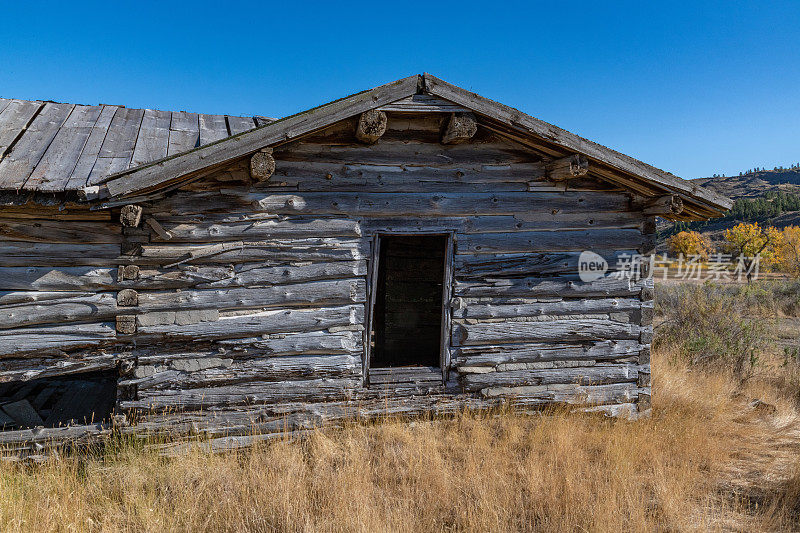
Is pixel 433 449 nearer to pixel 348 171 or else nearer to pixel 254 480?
pixel 254 480

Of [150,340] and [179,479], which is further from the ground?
[150,340]

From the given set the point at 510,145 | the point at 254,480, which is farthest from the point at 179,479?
the point at 510,145

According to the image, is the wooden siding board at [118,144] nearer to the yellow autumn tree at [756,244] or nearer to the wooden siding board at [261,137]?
the wooden siding board at [261,137]

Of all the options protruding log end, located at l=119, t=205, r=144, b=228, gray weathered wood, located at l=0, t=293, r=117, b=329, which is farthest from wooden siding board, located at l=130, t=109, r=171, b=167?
gray weathered wood, located at l=0, t=293, r=117, b=329

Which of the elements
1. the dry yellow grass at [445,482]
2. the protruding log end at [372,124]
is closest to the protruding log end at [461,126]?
the protruding log end at [372,124]

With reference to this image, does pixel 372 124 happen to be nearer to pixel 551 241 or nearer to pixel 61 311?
pixel 551 241

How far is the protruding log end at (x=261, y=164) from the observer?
14.0ft

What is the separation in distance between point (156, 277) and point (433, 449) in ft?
10.5

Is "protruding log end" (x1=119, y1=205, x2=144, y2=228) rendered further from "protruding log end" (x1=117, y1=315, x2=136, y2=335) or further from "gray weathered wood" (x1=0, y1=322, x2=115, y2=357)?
"gray weathered wood" (x1=0, y1=322, x2=115, y2=357)

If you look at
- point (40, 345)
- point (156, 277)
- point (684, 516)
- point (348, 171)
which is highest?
point (348, 171)

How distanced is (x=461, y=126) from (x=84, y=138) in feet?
13.7

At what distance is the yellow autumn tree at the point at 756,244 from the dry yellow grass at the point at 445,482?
101ft

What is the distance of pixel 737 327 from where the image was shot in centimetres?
893

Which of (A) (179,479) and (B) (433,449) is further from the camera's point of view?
(B) (433,449)
